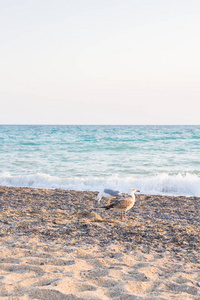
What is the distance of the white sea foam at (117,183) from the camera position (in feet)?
41.2

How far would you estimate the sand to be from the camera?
148 inches

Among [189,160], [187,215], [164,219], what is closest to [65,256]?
[164,219]

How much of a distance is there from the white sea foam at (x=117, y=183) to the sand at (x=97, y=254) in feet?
13.5

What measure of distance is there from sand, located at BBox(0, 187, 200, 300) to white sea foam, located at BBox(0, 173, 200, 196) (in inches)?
162

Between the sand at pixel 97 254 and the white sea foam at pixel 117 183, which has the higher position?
the sand at pixel 97 254

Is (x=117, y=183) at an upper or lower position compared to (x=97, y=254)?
lower

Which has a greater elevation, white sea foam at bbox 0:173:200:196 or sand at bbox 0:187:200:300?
sand at bbox 0:187:200:300

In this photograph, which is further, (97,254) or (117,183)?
(117,183)

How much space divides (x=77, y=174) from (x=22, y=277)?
11909 millimetres

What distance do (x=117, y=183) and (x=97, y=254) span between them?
8838 millimetres

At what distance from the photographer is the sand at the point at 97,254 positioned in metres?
3.76

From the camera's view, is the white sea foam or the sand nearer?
the sand

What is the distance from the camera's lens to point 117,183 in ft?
45.2

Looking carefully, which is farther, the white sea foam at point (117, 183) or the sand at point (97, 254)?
the white sea foam at point (117, 183)
